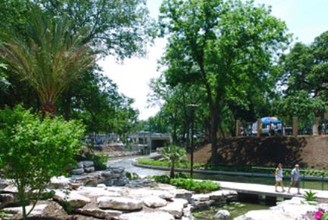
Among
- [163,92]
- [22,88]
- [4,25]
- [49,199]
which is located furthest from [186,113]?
[49,199]

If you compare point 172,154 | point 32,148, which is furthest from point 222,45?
point 32,148

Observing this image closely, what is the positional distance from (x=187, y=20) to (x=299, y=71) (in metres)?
18.4

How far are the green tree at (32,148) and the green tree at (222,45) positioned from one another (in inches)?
1133

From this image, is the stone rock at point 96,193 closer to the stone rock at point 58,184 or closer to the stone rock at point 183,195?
the stone rock at point 58,184

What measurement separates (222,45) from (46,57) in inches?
849

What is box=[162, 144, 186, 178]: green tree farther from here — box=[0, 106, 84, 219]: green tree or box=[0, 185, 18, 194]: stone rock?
box=[0, 106, 84, 219]: green tree

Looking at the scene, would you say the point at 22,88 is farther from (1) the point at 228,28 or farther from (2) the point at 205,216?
(1) the point at 228,28

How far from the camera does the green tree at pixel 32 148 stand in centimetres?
1024

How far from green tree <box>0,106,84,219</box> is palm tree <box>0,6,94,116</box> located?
8.77m

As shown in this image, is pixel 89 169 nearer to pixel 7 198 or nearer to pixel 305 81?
pixel 7 198

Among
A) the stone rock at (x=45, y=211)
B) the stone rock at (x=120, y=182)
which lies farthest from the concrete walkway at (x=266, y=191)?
the stone rock at (x=45, y=211)

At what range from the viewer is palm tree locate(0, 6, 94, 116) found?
19.3m

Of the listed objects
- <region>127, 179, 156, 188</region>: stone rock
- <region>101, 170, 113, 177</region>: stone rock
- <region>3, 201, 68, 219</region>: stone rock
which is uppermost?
<region>101, 170, 113, 177</region>: stone rock

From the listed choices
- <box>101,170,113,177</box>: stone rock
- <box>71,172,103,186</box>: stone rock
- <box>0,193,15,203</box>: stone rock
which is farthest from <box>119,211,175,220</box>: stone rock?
<box>101,170,113,177</box>: stone rock
